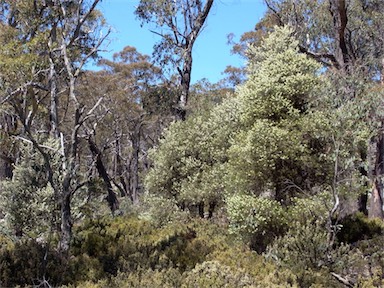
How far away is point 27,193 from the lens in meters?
10.6

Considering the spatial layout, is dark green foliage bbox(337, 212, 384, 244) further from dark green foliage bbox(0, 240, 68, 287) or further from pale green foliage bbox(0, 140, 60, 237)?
pale green foliage bbox(0, 140, 60, 237)

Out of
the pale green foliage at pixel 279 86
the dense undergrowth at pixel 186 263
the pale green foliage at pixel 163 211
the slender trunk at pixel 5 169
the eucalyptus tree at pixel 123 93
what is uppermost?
the eucalyptus tree at pixel 123 93

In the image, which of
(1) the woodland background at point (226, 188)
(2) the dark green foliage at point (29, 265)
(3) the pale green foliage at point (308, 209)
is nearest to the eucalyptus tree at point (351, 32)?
(1) the woodland background at point (226, 188)

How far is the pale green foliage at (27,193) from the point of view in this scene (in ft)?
34.3

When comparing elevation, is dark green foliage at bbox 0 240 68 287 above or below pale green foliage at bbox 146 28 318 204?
below

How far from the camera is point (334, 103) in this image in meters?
Result: 8.52

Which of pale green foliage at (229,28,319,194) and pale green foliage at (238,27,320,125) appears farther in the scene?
pale green foliage at (238,27,320,125)

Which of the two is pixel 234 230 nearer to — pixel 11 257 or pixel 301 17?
pixel 11 257

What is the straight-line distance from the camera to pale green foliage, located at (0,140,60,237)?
10.5 meters

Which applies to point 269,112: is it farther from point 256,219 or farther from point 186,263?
point 186,263

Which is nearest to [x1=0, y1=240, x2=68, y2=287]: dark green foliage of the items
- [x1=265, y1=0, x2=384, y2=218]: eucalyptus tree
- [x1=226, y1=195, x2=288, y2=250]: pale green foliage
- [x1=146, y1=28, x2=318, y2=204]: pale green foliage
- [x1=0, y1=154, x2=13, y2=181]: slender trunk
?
[x1=226, y1=195, x2=288, y2=250]: pale green foliage

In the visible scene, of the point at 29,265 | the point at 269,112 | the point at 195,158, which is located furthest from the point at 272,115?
the point at 29,265

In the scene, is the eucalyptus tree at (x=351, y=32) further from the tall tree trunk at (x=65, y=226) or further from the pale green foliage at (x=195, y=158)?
the tall tree trunk at (x=65, y=226)

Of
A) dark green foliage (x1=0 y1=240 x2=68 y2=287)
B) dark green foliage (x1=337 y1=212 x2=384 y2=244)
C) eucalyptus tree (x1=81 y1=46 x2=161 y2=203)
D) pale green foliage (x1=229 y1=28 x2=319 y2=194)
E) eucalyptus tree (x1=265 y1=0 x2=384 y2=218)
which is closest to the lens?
dark green foliage (x1=0 y1=240 x2=68 y2=287)
